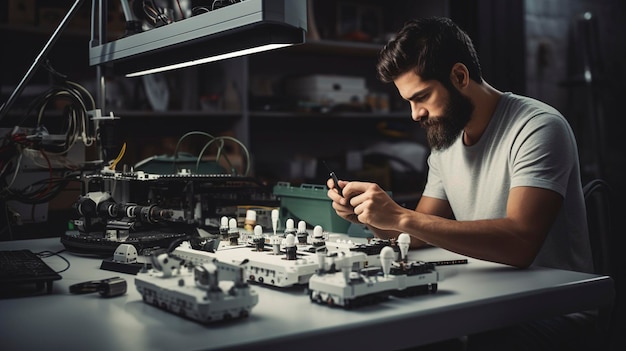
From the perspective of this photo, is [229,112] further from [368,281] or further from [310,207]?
[368,281]

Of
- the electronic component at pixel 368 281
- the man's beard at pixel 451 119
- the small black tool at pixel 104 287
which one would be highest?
the man's beard at pixel 451 119

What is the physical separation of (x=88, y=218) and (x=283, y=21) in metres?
0.73

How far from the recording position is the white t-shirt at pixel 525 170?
1497 millimetres

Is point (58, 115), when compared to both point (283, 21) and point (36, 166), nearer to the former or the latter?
point (36, 166)

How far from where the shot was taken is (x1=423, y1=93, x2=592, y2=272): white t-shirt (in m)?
1.50

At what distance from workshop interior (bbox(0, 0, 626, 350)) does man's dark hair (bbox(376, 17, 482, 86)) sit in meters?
0.41

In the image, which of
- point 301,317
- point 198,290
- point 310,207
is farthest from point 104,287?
point 310,207

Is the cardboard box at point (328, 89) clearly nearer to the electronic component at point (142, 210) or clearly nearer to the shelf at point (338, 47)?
the shelf at point (338, 47)

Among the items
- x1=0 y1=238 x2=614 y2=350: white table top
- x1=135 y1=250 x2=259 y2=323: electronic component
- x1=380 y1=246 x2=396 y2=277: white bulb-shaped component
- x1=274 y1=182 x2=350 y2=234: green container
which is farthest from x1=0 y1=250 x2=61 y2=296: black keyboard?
x1=274 y1=182 x2=350 y2=234: green container

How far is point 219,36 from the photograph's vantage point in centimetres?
128

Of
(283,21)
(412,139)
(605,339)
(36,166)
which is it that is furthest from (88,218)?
(412,139)

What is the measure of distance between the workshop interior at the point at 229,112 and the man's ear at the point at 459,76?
18.9 inches

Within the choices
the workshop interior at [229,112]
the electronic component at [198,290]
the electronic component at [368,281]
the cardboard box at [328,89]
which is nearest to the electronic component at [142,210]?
the workshop interior at [229,112]

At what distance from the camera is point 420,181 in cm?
354
